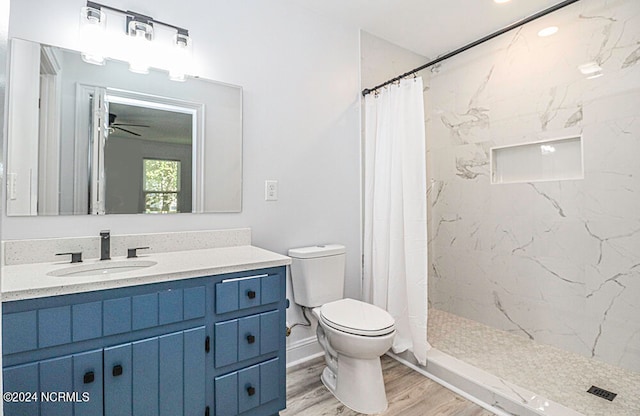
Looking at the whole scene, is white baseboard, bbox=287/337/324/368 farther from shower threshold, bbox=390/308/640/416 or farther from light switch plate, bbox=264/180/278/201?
light switch plate, bbox=264/180/278/201

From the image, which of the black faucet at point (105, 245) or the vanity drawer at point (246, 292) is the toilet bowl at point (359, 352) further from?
the black faucet at point (105, 245)

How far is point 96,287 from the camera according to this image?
1183 millimetres

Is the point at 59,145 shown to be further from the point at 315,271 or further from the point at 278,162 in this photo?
the point at 315,271

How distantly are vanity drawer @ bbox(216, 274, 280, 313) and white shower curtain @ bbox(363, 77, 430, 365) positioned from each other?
94 cm

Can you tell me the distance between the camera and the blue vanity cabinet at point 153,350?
1.11 metres

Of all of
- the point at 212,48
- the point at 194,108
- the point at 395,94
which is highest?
the point at 212,48

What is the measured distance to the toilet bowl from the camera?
1668 millimetres

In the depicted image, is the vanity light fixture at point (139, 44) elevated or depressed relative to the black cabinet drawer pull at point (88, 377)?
elevated

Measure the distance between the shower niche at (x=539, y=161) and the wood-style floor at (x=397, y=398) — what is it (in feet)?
5.40

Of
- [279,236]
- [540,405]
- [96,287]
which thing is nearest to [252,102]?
[279,236]

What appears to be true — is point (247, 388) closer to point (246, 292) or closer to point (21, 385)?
point (246, 292)

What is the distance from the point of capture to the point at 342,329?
5.60 feet

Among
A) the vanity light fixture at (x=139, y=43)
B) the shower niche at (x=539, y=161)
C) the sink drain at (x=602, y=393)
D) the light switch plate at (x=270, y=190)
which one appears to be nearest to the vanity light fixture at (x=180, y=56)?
the vanity light fixture at (x=139, y=43)

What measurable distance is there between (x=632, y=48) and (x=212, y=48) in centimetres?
252
